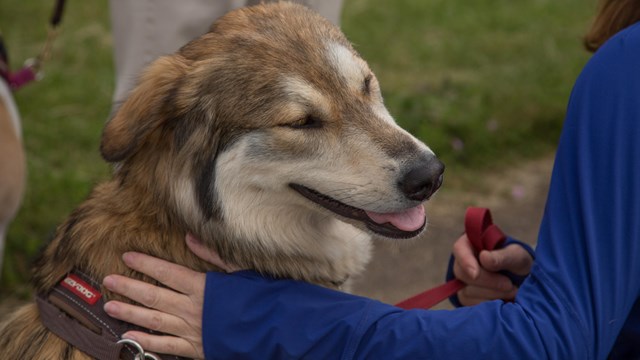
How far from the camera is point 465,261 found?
240cm

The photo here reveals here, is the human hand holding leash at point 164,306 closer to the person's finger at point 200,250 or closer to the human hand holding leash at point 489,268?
the person's finger at point 200,250

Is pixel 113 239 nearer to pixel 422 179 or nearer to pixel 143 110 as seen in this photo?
pixel 143 110

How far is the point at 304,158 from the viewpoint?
2.14 metres

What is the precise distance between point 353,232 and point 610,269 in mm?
869

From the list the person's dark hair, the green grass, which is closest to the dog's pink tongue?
the person's dark hair

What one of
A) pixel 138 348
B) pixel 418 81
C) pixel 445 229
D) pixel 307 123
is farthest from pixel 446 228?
pixel 138 348

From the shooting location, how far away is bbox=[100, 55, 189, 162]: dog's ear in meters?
2.08

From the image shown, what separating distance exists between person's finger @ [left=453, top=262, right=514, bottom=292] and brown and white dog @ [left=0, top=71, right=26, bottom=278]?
171 centimetres

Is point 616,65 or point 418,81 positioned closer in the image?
point 616,65

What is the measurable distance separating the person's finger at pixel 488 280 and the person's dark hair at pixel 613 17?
2.39 feet

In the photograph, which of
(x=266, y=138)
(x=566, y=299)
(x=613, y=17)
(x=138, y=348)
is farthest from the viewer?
(x=613, y=17)

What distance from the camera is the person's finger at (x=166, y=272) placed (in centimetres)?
212

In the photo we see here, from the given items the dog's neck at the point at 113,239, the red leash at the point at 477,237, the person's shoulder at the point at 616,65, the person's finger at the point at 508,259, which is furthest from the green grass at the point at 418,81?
the person's shoulder at the point at 616,65

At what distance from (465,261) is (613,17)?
79 centimetres
